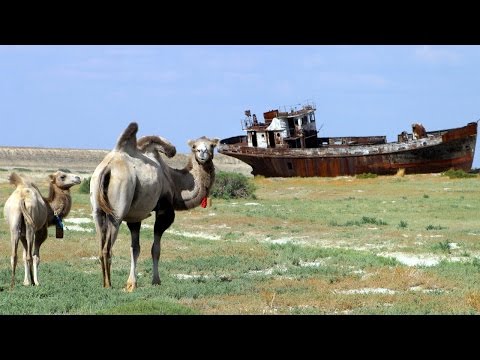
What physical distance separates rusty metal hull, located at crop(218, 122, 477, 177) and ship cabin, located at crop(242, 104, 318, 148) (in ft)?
9.85

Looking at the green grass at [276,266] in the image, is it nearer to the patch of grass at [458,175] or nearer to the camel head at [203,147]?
the camel head at [203,147]

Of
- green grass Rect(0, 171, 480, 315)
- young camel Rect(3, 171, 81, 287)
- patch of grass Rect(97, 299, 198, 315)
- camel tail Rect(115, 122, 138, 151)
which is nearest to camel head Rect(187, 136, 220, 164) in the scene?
camel tail Rect(115, 122, 138, 151)

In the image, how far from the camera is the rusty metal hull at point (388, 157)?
6178 centimetres

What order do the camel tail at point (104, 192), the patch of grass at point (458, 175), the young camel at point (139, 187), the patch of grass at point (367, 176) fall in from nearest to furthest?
the camel tail at point (104, 192) < the young camel at point (139, 187) < the patch of grass at point (458, 175) < the patch of grass at point (367, 176)

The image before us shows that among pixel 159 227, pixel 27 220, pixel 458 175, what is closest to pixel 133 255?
pixel 159 227

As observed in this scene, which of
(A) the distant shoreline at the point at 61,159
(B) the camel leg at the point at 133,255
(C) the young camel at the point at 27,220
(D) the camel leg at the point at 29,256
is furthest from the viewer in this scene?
(A) the distant shoreline at the point at 61,159

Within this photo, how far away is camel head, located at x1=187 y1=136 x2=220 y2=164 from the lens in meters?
14.1

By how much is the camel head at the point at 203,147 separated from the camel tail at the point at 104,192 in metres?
2.37

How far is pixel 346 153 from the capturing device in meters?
62.5

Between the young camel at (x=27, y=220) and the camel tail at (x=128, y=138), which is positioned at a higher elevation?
the camel tail at (x=128, y=138)

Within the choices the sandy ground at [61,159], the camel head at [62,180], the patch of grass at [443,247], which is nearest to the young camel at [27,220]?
the camel head at [62,180]
